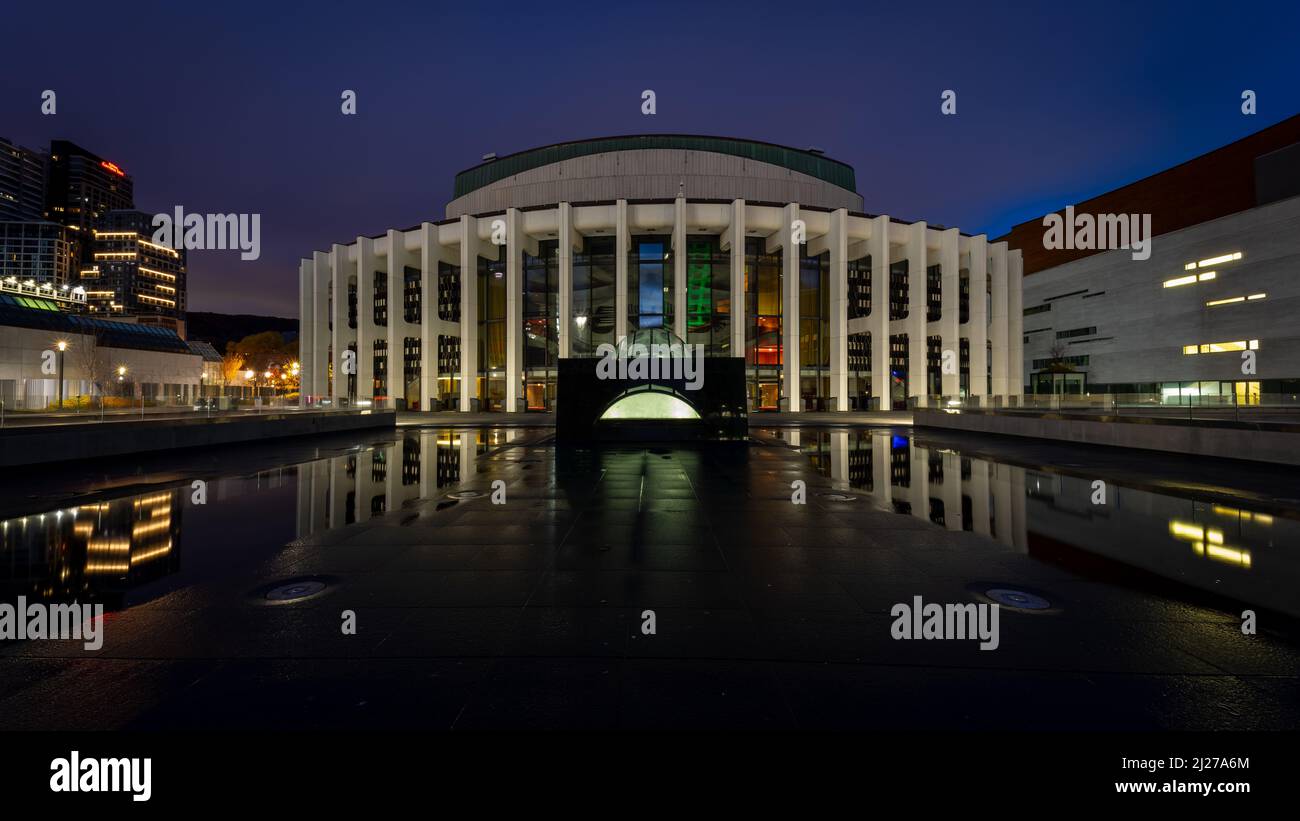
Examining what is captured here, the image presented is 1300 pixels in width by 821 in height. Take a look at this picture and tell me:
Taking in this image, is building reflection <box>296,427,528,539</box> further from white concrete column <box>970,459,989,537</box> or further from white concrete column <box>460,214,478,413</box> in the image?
white concrete column <box>460,214,478,413</box>

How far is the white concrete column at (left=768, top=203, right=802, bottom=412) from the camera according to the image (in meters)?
45.7

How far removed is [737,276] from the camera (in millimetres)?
45000

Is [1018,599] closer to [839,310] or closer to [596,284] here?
[839,310]

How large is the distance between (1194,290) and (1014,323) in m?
21.7

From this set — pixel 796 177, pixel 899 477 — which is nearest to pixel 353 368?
pixel 796 177

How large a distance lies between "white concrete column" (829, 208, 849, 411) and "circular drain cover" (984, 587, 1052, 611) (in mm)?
42436

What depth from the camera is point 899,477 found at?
12461 mm

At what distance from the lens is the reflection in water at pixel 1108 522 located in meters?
5.74

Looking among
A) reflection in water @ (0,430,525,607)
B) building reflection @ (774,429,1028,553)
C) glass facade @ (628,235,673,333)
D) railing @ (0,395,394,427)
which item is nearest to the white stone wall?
glass facade @ (628,235,673,333)

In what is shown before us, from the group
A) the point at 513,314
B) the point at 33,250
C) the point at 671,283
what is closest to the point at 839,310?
the point at 671,283

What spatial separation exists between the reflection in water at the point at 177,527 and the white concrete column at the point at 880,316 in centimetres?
4113
